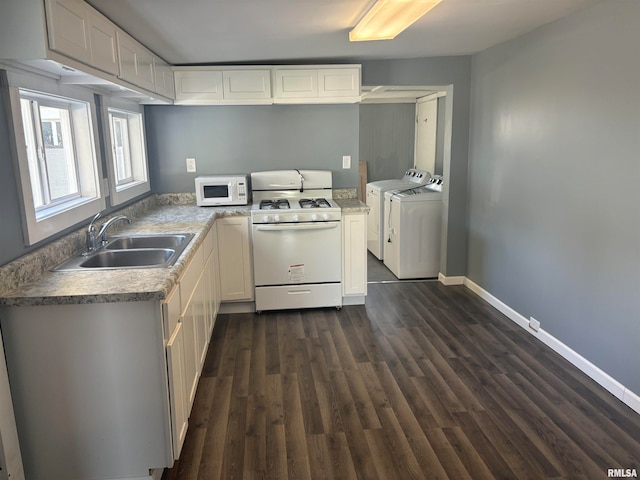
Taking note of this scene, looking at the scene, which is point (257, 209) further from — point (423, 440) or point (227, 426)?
point (423, 440)

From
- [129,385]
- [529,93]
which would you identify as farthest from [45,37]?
[529,93]

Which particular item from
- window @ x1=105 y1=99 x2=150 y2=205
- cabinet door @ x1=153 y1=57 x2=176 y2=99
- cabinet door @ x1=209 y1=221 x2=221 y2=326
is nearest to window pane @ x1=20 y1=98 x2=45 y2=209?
window @ x1=105 y1=99 x2=150 y2=205

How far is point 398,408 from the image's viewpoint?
8.73ft

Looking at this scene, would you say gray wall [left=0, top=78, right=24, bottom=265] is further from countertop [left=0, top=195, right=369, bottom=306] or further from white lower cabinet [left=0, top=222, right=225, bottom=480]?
white lower cabinet [left=0, top=222, right=225, bottom=480]

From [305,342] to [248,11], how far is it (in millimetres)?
2282

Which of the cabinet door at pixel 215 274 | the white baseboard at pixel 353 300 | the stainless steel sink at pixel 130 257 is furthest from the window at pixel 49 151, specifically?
the white baseboard at pixel 353 300

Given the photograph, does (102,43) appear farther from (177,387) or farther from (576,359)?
(576,359)

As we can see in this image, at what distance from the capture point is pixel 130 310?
194 cm

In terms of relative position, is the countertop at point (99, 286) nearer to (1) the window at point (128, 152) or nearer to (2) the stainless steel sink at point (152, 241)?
(2) the stainless steel sink at point (152, 241)

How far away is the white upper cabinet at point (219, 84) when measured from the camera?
13.3 ft

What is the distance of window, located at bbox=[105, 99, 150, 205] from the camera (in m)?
3.59

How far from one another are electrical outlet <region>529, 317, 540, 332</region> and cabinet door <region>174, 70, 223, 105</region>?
316 cm

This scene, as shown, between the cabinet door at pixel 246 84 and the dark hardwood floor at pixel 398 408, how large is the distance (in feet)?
6.52

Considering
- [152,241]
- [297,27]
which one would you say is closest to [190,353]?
[152,241]
